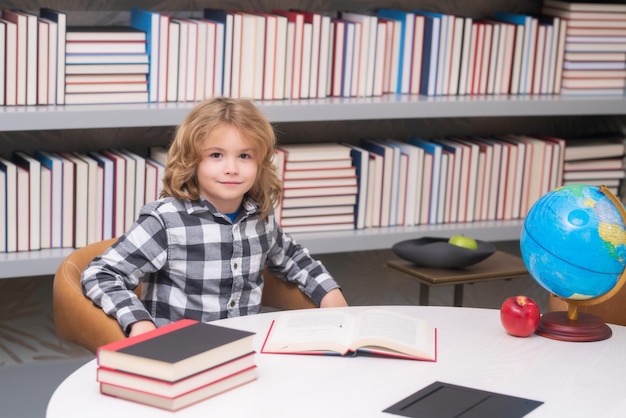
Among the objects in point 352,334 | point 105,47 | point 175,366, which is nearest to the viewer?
point 175,366

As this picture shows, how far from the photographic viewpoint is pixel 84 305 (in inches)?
78.4

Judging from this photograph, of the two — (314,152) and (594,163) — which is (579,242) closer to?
(314,152)

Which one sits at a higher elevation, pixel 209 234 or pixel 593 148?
pixel 593 148

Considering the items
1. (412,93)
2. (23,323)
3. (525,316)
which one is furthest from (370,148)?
(525,316)

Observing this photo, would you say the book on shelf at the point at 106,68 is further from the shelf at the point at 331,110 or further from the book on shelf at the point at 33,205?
the book on shelf at the point at 33,205

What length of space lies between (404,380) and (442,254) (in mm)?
1232

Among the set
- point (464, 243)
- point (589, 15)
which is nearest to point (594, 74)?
point (589, 15)

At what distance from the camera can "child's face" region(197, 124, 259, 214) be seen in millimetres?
2092

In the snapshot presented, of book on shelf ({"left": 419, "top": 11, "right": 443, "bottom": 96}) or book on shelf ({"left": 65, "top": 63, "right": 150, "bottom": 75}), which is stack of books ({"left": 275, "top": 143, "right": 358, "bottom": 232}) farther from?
book on shelf ({"left": 65, "top": 63, "right": 150, "bottom": 75})

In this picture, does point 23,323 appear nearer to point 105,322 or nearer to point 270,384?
point 105,322

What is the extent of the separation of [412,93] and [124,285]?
1487 mm

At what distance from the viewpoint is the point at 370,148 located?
3.29 meters

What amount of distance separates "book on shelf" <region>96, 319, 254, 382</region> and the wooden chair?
1.22ft

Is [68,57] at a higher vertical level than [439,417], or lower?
higher
